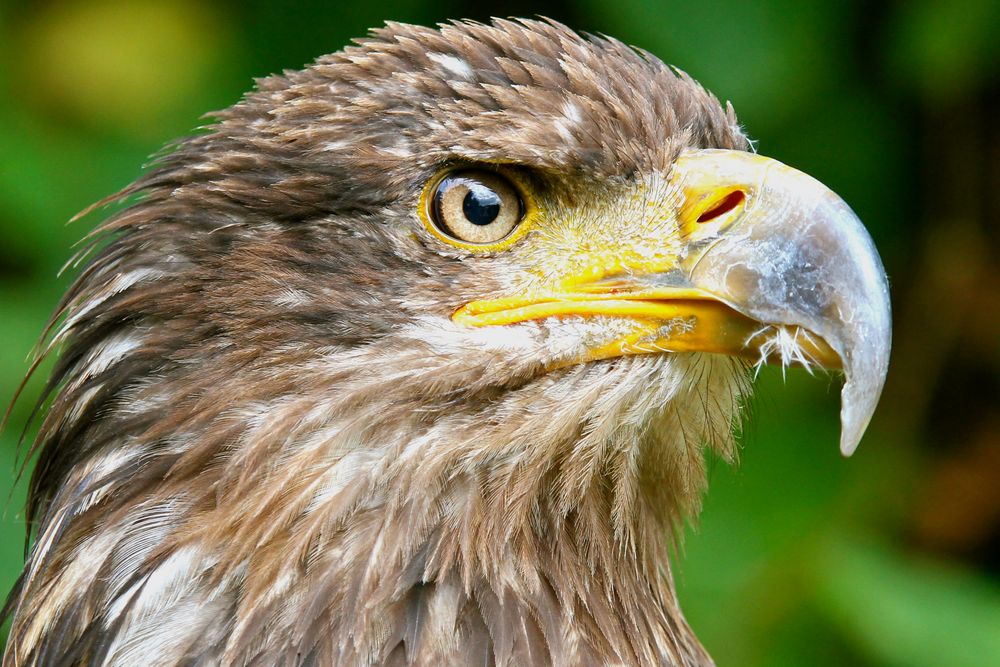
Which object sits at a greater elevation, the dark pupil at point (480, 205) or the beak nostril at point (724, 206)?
the dark pupil at point (480, 205)

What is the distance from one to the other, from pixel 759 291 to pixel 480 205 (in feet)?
1.42

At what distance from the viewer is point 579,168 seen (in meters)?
1.88

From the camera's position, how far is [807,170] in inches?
135

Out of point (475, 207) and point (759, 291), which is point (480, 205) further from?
point (759, 291)

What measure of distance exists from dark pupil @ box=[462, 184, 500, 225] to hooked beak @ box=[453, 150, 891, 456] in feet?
0.42

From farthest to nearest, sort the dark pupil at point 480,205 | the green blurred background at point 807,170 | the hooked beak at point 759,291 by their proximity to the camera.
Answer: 1. the green blurred background at point 807,170
2. the dark pupil at point 480,205
3. the hooked beak at point 759,291

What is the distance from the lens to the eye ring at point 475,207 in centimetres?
185

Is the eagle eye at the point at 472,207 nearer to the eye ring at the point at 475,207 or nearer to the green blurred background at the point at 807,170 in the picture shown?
the eye ring at the point at 475,207

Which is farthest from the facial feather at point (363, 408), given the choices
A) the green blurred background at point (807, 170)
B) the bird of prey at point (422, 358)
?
the green blurred background at point (807, 170)

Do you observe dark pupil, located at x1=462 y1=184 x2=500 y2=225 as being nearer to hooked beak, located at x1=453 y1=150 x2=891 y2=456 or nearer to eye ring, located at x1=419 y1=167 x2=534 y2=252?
eye ring, located at x1=419 y1=167 x2=534 y2=252

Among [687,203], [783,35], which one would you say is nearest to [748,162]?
[687,203]

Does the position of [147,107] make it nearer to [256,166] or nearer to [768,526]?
[256,166]

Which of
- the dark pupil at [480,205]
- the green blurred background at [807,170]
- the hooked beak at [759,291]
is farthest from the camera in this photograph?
the green blurred background at [807,170]

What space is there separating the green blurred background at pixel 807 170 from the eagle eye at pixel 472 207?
4.19 ft
